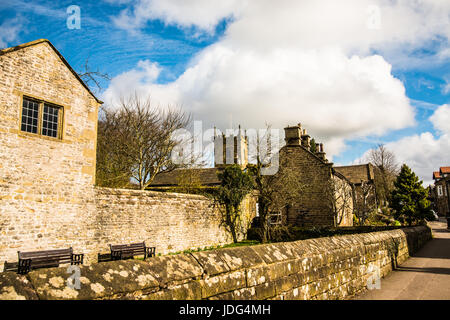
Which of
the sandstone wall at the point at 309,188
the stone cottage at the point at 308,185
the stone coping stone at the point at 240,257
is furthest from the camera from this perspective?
the sandstone wall at the point at 309,188

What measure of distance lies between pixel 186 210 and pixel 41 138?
28.8 feet

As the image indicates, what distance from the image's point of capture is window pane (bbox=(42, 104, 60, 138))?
40.8 ft

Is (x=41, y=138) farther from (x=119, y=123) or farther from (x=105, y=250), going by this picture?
(x=119, y=123)

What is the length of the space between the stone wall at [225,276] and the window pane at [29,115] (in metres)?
11.8

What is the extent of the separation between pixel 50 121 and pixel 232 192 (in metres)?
13.1

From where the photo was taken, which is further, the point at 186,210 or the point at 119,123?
the point at 119,123

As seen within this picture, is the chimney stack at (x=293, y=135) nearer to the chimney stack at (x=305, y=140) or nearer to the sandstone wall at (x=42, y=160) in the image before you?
the chimney stack at (x=305, y=140)

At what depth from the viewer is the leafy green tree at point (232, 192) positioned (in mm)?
21734

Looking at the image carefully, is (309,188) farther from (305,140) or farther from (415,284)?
(415,284)

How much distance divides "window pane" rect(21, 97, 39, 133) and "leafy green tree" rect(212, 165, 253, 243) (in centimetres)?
1251

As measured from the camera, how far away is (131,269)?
8.54ft

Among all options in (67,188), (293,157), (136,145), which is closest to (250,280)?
(67,188)

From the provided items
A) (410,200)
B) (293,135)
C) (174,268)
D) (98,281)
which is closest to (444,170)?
(410,200)

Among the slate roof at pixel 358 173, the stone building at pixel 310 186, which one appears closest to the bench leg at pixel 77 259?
the stone building at pixel 310 186
